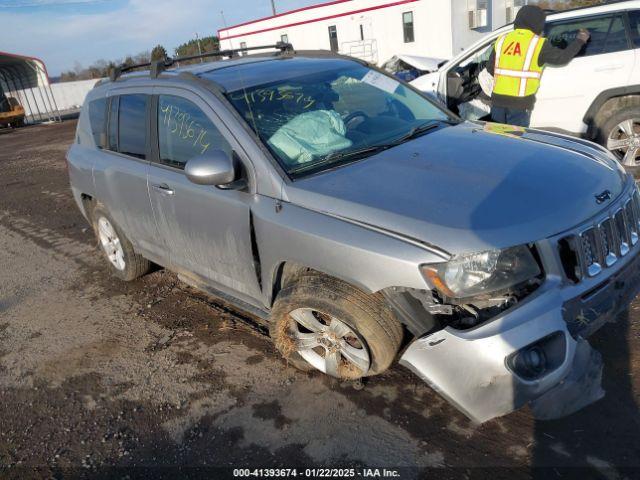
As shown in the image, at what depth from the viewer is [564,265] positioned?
7.86 feet

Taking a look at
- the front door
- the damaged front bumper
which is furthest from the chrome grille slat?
the front door

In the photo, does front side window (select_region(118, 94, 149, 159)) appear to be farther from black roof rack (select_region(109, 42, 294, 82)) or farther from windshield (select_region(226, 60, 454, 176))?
windshield (select_region(226, 60, 454, 176))

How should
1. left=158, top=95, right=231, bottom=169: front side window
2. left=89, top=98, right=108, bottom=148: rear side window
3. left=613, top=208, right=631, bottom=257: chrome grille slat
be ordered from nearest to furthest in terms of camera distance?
1. left=613, top=208, right=631, bottom=257: chrome grille slat
2. left=158, top=95, right=231, bottom=169: front side window
3. left=89, top=98, right=108, bottom=148: rear side window

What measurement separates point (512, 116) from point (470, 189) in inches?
148

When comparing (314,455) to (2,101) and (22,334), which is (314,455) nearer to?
(22,334)

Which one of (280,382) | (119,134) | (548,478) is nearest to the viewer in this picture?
(548,478)

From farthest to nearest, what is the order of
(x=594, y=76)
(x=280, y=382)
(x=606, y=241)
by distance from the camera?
(x=594, y=76) < (x=280, y=382) < (x=606, y=241)

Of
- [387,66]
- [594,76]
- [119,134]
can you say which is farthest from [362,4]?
[119,134]

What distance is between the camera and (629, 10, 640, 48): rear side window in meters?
5.44

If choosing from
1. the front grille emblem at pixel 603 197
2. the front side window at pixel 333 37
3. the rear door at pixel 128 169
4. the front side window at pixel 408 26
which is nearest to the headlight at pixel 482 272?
the front grille emblem at pixel 603 197

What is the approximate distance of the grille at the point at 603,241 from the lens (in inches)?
94.8

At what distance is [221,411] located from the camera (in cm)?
307

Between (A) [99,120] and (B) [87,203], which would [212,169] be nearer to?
(A) [99,120]

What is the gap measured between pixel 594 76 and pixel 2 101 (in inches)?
1167
